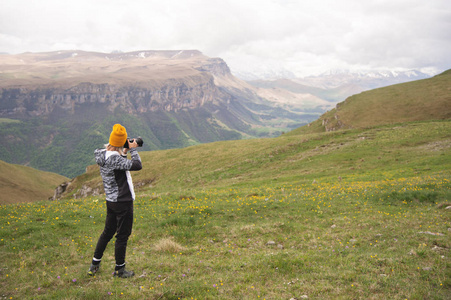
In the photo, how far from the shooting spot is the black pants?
9141 millimetres

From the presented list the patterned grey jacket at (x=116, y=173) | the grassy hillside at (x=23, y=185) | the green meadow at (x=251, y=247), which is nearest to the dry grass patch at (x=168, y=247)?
the green meadow at (x=251, y=247)

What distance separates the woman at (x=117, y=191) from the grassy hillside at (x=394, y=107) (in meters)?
72.2

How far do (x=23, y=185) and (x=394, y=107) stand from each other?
570ft

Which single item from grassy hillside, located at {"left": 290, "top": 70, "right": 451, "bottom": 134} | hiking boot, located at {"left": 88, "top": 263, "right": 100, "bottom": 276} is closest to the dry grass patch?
hiking boot, located at {"left": 88, "top": 263, "right": 100, "bottom": 276}

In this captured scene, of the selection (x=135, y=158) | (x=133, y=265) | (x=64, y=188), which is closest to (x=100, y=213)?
(x=133, y=265)

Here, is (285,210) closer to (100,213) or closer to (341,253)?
(341,253)

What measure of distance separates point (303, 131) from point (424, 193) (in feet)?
253

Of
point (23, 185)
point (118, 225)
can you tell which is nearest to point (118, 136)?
point (118, 225)

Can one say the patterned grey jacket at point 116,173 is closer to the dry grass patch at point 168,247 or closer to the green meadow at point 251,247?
the green meadow at point 251,247

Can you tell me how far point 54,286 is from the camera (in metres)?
8.61

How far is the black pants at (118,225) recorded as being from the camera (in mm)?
9141

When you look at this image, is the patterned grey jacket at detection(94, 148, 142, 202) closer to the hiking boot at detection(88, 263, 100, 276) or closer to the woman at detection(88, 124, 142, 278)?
the woman at detection(88, 124, 142, 278)

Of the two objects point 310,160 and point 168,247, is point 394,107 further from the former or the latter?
point 168,247

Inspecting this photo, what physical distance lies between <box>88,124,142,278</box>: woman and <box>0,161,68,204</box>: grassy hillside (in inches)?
5318
